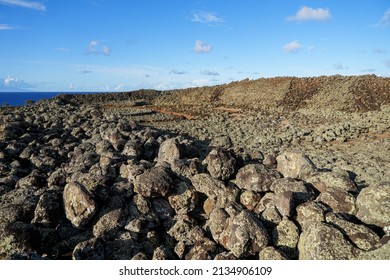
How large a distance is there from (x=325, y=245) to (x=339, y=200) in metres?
1.65

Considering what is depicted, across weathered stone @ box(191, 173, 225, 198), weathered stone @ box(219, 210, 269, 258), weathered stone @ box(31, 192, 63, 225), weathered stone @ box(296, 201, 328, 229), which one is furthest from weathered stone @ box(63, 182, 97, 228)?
weathered stone @ box(296, 201, 328, 229)

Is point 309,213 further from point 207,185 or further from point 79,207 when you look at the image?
point 79,207

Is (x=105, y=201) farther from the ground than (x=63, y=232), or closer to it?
farther from the ground

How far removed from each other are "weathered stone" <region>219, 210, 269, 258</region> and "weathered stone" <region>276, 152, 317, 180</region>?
2571mm

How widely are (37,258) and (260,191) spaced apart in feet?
15.0

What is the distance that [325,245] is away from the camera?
5242 mm

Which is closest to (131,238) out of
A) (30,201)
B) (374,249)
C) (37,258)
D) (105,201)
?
(105,201)

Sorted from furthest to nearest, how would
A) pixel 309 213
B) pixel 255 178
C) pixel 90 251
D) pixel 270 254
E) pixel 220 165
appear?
pixel 220 165 → pixel 255 178 → pixel 309 213 → pixel 90 251 → pixel 270 254

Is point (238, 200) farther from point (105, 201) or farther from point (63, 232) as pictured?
point (63, 232)

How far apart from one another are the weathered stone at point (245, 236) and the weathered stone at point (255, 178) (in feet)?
4.80

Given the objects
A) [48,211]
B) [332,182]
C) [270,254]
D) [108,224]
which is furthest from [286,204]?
[48,211]

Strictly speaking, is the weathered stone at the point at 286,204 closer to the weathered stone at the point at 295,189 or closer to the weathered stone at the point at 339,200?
the weathered stone at the point at 295,189

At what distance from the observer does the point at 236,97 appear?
41.9 metres
